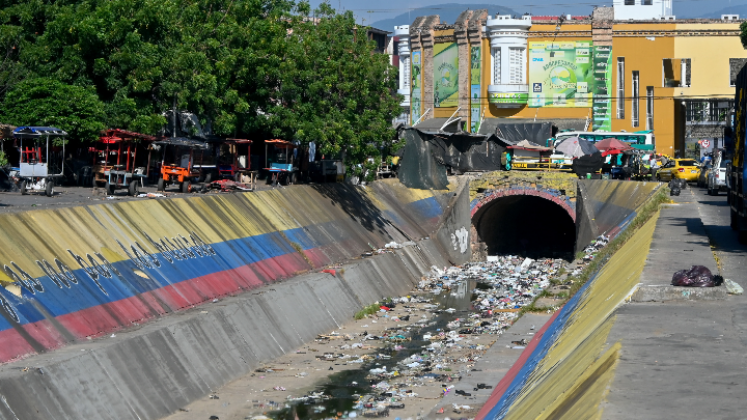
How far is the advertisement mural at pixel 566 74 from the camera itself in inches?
2756

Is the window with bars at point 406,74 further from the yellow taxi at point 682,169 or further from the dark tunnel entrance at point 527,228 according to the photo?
the yellow taxi at point 682,169

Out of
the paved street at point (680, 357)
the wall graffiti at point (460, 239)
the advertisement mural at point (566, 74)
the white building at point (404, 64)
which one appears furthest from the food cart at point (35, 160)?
the white building at point (404, 64)

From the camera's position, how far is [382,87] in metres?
43.2

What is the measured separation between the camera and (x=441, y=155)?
56219 millimetres

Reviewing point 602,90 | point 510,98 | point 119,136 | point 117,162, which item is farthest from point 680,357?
point 602,90

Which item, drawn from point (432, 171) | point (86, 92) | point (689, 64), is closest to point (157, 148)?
point (86, 92)

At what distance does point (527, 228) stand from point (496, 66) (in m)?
14.7

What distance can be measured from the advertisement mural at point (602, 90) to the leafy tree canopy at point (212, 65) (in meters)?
30.1

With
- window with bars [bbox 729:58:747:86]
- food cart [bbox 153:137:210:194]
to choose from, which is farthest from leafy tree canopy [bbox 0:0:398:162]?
window with bars [bbox 729:58:747:86]

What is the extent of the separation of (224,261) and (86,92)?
10505mm

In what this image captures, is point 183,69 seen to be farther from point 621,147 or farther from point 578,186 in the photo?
point 621,147

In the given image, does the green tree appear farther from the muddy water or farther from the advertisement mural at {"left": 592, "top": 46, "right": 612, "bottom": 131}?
the advertisement mural at {"left": 592, "top": 46, "right": 612, "bottom": 131}

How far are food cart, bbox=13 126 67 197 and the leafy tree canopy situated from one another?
210cm

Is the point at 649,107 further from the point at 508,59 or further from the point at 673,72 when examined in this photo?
the point at 508,59
